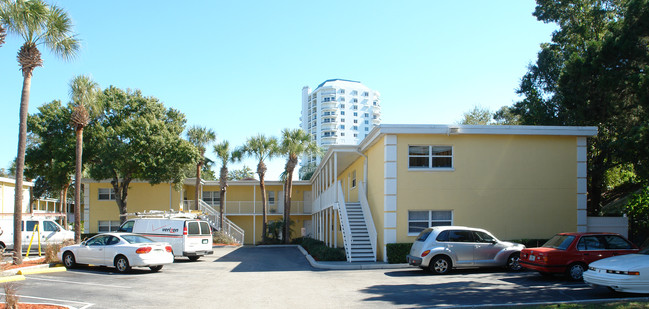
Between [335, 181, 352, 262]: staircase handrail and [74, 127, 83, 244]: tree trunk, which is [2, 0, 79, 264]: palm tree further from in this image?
[335, 181, 352, 262]: staircase handrail

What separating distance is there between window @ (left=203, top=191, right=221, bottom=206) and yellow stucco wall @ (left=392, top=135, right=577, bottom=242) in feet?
94.4

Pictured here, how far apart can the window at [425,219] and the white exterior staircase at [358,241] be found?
1.87m

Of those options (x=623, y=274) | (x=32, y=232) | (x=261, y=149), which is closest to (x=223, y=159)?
(x=261, y=149)

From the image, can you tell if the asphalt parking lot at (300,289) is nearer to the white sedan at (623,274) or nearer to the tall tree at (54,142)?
the white sedan at (623,274)

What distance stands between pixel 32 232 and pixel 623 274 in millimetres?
24711

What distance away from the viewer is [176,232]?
72.4 ft

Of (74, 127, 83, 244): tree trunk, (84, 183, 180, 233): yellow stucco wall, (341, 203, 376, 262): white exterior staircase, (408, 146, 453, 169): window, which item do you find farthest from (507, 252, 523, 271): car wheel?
(84, 183, 180, 233): yellow stucco wall

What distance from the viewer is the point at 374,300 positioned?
11.1 metres

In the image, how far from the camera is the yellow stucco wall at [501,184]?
64.9 ft

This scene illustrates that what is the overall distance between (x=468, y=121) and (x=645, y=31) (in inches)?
1413

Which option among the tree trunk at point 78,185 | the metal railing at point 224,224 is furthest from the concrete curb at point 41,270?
the metal railing at point 224,224

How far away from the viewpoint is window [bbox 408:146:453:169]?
19938 mm

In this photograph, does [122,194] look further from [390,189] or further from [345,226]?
[390,189]

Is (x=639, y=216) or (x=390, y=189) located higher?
(x=390, y=189)
